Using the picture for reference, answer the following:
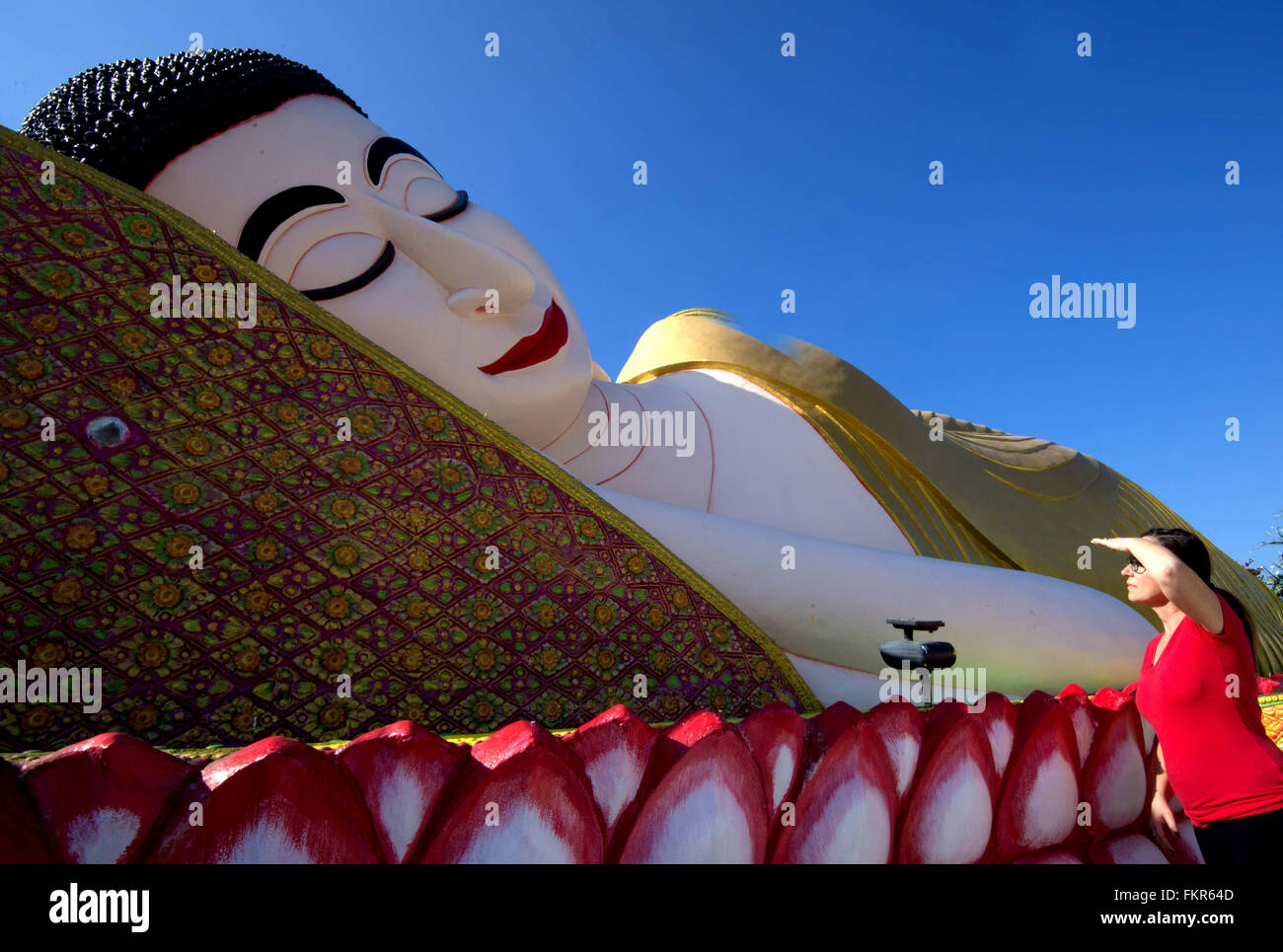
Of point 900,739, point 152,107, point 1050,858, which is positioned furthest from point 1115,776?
point 152,107

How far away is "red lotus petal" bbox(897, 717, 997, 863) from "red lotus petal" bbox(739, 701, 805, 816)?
0.77ft

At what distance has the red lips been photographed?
245 centimetres

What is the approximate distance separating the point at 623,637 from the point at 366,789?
857 millimetres

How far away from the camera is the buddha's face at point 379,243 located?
2.20 m

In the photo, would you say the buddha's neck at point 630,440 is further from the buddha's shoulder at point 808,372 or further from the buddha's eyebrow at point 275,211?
the buddha's eyebrow at point 275,211

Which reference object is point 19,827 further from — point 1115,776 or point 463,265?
point 463,265

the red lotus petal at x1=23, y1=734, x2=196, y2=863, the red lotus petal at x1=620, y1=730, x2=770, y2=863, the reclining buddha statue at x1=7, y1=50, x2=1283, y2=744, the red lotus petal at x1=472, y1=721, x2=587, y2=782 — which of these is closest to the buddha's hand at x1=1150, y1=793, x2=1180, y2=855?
the reclining buddha statue at x1=7, y1=50, x2=1283, y2=744

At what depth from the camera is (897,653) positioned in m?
1.66

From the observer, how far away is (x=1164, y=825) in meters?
1.44

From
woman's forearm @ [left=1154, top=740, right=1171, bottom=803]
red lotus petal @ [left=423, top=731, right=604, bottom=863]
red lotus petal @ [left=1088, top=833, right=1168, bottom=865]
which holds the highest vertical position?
red lotus petal @ [left=423, top=731, right=604, bottom=863]

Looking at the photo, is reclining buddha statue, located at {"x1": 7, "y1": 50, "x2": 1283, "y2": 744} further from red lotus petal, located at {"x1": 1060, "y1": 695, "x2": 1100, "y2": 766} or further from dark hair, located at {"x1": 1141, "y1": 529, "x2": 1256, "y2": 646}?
dark hair, located at {"x1": 1141, "y1": 529, "x2": 1256, "y2": 646}

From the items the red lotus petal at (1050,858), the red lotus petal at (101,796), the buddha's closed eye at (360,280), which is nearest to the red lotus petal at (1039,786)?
the red lotus petal at (1050,858)
